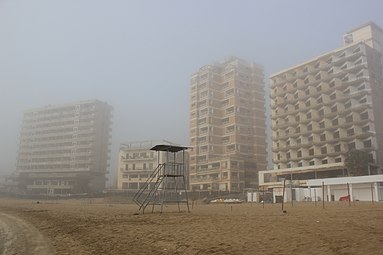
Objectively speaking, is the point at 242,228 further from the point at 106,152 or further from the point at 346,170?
the point at 106,152

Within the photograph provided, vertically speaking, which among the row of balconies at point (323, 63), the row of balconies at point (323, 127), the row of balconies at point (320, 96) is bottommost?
the row of balconies at point (323, 127)

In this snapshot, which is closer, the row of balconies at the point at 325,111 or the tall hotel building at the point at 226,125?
the row of balconies at the point at 325,111

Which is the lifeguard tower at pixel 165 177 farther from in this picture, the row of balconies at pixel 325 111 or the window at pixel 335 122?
the window at pixel 335 122

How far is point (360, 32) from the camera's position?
9669cm

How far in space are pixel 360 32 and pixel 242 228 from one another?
324 ft

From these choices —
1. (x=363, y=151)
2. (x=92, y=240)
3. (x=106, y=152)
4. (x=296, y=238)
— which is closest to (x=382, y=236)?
(x=296, y=238)

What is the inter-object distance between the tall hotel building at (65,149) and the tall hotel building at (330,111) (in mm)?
68102

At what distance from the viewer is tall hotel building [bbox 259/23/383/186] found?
8069cm

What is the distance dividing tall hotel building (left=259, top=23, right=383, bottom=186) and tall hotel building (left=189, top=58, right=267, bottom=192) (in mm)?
10256

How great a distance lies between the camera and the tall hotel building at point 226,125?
103 metres

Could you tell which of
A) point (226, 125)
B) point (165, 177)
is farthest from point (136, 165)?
point (165, 177)

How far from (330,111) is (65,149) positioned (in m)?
99.1

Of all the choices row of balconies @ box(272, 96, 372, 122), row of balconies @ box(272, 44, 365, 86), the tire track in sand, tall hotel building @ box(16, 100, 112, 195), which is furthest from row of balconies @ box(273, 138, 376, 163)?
the tire track in sand

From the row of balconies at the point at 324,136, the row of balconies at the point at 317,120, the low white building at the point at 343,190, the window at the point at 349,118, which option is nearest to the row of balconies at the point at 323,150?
the row of balconies at the point at 324,136
